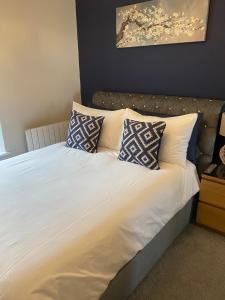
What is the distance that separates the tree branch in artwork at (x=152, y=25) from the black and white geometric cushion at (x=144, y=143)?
1003 millimetres

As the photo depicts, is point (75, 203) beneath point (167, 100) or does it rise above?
beneath

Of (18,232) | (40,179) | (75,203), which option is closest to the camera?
(18,232)

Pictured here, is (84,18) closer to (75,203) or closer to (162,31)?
(162,31)

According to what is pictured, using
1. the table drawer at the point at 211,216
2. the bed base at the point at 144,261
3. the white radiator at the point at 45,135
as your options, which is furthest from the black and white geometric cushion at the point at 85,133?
the table drawer at the point at 211,216

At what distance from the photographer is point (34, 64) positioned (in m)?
2.66

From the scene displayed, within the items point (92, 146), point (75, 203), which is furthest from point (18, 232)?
point (92, 146)

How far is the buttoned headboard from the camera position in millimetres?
1994

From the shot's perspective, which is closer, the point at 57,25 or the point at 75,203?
the point at 75,203

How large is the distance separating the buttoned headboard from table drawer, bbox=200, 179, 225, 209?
188mm

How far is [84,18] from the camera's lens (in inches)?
114

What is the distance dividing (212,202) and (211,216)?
144mm

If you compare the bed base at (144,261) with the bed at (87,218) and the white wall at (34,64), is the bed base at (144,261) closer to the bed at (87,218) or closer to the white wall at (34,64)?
the bed at (87,218)

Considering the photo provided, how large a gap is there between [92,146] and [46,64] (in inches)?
52.1

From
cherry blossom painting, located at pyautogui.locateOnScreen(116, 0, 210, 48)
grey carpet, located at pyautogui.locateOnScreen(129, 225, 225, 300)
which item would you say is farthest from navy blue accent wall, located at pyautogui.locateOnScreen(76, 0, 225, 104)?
grey carpet, located at pyautogui.locateOnScreen(129, 225, 225, 300)
